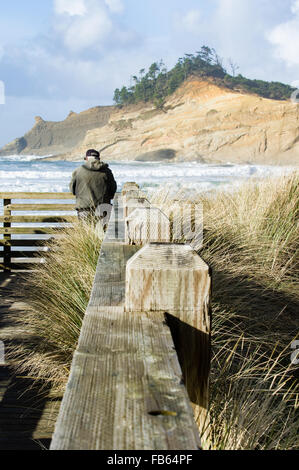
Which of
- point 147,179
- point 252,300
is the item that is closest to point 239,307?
point 252,300

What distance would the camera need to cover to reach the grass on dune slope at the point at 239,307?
2.07 metres

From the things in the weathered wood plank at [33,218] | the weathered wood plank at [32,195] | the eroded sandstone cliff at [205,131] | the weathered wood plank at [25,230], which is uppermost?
the eroded sandstone cliff at [205,131]

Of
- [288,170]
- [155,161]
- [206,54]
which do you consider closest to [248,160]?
[155,161]

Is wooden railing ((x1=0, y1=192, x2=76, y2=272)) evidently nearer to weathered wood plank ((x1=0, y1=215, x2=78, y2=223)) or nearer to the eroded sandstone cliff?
weathered wood plank ((x1=0, y1=215, x2=78, y2=223))

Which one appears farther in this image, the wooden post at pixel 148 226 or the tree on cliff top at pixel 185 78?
the tree on cliff top at pixel 185 78

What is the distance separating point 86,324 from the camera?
164cm

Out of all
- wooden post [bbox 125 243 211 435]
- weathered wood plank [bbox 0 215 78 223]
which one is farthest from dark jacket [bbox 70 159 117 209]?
wooden post [bbox 125 243 211 435]

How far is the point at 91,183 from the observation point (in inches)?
309

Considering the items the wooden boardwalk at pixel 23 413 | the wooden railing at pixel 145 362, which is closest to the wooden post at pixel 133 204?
the wooden boardwalk at pixel 23 413

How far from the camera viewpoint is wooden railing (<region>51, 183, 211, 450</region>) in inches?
40.1

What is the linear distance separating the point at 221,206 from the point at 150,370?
16.0 ft

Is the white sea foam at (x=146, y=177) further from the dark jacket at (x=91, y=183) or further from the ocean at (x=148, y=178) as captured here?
the dark jacket at (x=91, y=183)

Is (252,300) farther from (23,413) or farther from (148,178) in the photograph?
(148,178)

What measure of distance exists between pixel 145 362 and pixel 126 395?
0.60 feet
